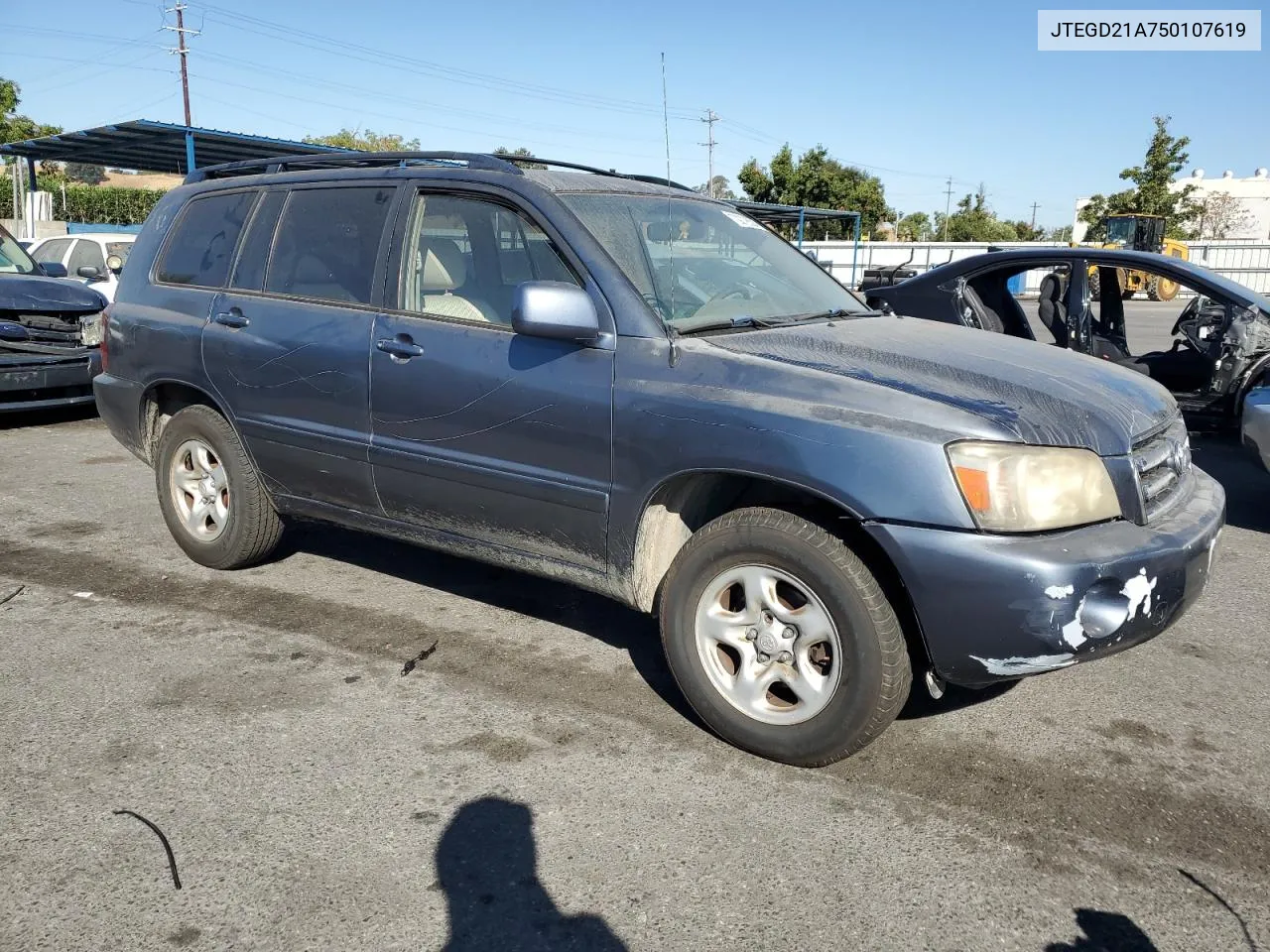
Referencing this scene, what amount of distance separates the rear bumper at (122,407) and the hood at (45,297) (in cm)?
402

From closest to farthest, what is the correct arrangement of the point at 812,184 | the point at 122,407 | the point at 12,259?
the point at 122,407, the point at 12,259, the point at 812,184

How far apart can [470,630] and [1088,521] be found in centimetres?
244

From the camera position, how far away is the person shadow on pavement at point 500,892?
2.37 m

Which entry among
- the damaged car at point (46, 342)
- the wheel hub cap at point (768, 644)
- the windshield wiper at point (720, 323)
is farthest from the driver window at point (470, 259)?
the damaged car at point (46, 342)

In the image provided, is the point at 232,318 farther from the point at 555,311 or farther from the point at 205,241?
the point at 555,311

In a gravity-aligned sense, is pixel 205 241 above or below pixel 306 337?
above

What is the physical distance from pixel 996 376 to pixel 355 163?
9.16 feet

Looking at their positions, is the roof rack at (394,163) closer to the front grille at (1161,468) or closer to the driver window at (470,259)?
Result: the driver window at (470,259)

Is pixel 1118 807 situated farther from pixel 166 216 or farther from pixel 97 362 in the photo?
pixel 97 362

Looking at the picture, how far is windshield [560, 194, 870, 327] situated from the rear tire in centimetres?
204

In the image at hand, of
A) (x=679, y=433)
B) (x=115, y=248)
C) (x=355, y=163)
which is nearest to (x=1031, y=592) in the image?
(x=679, y=433)

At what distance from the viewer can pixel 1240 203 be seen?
67250mm

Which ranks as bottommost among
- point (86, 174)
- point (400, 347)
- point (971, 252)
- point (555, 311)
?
point (400, 347)

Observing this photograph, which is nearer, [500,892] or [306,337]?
[500,892]
